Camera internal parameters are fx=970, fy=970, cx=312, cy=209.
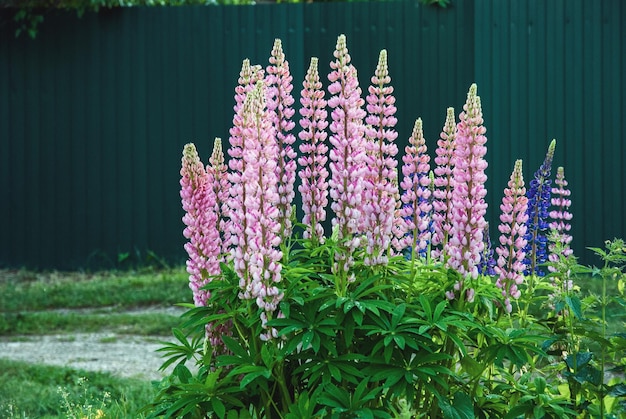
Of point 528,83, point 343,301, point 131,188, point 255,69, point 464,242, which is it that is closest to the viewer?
point 343,301

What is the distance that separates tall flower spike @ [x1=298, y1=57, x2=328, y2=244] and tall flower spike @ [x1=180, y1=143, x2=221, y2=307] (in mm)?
314

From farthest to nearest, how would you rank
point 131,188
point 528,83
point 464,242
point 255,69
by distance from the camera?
point 131,188 → point 528,83 → point 255,69 → point 464,242

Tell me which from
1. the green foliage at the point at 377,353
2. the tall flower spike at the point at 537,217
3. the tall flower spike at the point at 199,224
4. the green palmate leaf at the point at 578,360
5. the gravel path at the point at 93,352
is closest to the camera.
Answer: the green foliage at the point at 377,353

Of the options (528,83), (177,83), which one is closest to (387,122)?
(528,83)

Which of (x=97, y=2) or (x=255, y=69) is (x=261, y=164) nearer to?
(x=255, y=69)

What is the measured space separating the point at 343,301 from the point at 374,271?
0.24 meters

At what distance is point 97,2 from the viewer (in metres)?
10.5

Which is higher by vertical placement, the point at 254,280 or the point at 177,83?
the point at 177,83

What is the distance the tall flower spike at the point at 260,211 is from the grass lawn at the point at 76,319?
1388 mm

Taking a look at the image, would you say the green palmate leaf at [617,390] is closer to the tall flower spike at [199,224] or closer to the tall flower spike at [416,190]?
the tall flower spike at [416,190]

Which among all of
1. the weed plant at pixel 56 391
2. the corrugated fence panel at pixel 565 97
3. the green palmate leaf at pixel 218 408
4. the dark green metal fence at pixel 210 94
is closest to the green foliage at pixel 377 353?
the green palmate leaf at pixel 218 408

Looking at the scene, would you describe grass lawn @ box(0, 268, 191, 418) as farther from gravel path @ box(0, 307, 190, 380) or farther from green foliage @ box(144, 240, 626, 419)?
green foliage @ box(144, 240, 626, 419)

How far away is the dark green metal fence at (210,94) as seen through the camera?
32.0 feet

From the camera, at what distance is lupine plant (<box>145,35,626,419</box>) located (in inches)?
111
